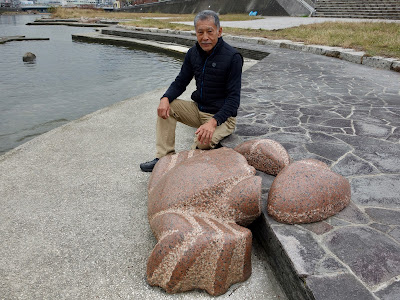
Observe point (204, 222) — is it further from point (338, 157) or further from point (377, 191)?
point (338, 157)

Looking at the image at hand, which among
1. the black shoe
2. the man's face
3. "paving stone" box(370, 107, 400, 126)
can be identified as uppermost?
the man's face

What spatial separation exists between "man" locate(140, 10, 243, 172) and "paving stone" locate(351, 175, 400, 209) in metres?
1.23

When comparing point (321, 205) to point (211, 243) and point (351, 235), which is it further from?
point (211, 243)

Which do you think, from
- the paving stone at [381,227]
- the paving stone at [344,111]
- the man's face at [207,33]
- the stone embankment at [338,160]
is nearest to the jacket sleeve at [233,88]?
the man's face at [207,33]

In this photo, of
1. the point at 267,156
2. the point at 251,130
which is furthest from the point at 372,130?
the point at 267,156

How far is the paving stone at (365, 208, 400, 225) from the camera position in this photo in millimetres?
2180

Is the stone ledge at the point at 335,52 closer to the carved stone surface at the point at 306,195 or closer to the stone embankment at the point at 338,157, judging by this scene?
the stone embankment at the point at 338,157

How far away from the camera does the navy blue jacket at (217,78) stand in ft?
9.89

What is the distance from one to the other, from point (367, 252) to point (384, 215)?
0.50m

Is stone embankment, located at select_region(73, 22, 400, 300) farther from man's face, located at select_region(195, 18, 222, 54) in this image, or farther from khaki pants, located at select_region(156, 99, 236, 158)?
man's face, located at select_region(195, 18, 222, 54)

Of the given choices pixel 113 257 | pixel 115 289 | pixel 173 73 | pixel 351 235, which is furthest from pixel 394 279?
pixel 173 73

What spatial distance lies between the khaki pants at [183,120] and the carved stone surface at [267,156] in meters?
0.57

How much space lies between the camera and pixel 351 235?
6.64 feet

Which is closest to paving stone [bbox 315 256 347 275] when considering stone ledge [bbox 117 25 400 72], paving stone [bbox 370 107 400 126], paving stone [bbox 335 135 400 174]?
paving stone [bbox 335 135 400 174]
